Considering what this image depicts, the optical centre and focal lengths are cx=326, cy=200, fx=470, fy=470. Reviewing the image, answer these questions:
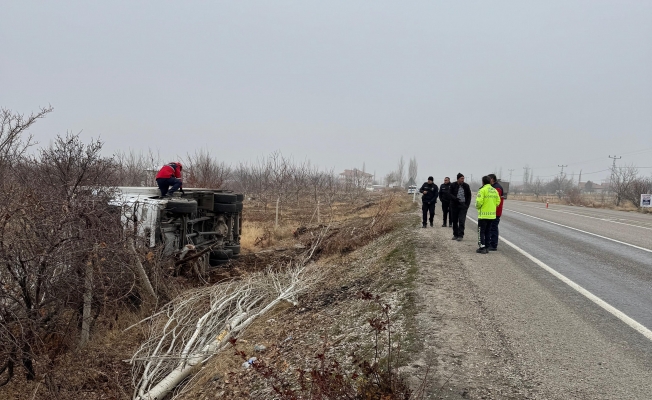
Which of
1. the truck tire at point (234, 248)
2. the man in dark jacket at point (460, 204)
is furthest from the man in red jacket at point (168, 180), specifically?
the man in dark jacket at point (460, 204)

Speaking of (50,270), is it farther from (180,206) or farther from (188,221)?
(188,221)

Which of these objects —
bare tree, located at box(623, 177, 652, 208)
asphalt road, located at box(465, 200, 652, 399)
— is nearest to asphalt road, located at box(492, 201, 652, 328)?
asphalt road, located at box(465, 200, 652, 399)

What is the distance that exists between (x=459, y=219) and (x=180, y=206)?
20.7 feet

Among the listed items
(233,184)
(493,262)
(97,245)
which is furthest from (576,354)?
(233,184)

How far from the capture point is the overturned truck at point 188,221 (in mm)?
7971

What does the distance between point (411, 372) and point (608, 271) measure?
557 centimetres

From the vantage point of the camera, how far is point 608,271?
7.66 metres

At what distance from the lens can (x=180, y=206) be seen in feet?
29.2

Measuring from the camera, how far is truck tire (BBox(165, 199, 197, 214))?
877 cm

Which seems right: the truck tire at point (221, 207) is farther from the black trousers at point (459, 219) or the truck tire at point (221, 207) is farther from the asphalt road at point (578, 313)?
the asphalt road at point (578, 313)

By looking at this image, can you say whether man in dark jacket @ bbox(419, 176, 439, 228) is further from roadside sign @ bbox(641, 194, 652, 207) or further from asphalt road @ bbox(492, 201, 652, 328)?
roadside sign @ bbox(641, 194, 652, 207)

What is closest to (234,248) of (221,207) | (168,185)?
(221,207)

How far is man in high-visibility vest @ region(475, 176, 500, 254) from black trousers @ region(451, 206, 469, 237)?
1488mm

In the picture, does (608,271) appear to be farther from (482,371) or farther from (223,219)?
(223,219)
